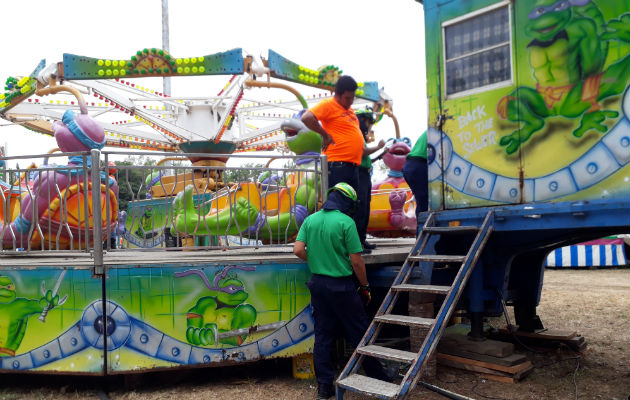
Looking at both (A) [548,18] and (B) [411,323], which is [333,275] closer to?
(B) [411,323]

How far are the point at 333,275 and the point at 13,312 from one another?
3219 mm

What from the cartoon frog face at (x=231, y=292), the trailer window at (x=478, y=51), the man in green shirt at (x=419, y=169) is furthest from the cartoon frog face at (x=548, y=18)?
the cartoon frog face at (x=231, y=292)

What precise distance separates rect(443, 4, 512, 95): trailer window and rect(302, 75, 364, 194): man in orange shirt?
1.03m

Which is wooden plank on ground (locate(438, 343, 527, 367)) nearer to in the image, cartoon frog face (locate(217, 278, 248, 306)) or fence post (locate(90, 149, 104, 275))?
cartoon frog face (locate(217, 278, 248, 306))

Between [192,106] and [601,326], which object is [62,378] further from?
[192,106]

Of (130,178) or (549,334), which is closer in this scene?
(549,334)

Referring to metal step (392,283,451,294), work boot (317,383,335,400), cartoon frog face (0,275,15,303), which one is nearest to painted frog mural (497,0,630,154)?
metal step (392,283,451,294)

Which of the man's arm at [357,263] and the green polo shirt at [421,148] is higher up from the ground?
the green polo shirt at [421,148]

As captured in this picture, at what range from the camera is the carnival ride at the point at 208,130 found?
21.3 ft

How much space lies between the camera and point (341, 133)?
5.34 m

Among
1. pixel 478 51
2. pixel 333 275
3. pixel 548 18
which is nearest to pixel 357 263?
pixel 333 275

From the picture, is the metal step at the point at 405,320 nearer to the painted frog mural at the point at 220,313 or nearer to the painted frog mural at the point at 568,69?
the painted frog mural at the point at 220,313

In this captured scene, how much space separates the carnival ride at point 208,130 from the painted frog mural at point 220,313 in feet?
2.31

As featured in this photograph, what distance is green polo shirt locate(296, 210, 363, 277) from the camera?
442cm
